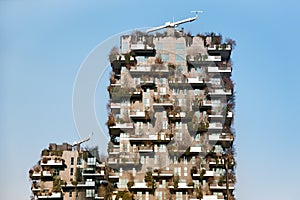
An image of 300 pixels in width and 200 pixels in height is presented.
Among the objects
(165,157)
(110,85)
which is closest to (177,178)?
(165,157)

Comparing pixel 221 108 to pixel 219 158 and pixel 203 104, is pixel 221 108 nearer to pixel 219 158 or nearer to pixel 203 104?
pixel 203 104

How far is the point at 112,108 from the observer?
67.6 ft

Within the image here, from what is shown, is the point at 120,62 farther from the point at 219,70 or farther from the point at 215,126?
the point at 215,126

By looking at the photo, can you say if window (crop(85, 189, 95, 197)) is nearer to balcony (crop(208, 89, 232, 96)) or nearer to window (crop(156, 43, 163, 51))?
window (crop(156, 43, 163, 51))

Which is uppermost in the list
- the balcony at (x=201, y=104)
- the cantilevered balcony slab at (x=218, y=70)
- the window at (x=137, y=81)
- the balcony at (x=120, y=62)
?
the balcony at (x=120, y=62)

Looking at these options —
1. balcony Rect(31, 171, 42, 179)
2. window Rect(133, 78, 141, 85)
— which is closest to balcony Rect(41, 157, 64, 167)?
balcony Rect(31, 171, 42, 179)

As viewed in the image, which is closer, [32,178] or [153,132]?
[153,132]

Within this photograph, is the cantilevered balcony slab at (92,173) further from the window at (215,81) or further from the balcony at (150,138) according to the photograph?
the window at (215,81)

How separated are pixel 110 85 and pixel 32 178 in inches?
258

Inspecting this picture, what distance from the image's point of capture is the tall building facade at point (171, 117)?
774 inches

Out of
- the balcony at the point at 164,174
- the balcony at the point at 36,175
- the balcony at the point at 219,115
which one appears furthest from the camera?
the balcony at the point at 36,175

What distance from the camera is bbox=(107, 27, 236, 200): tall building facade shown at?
774 inches

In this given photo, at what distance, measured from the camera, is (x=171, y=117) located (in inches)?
798

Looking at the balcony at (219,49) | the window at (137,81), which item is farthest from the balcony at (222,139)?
the window at (137,81)
